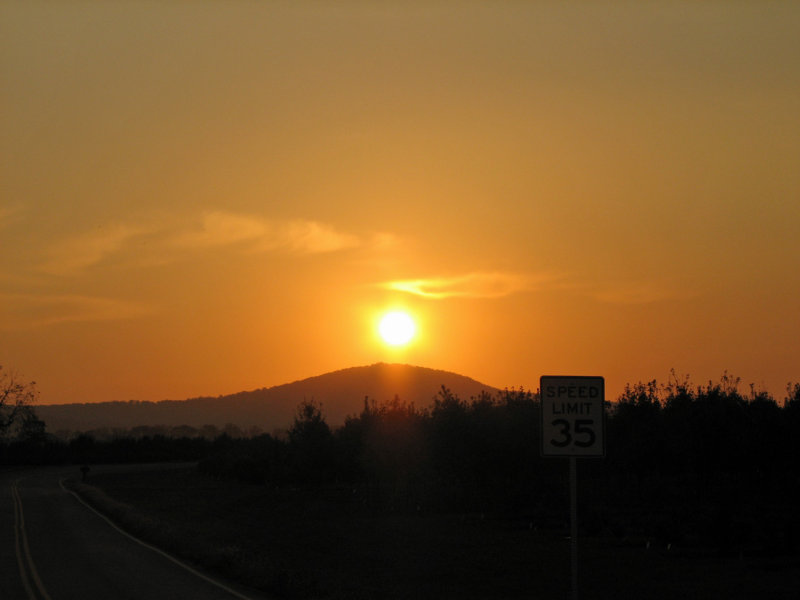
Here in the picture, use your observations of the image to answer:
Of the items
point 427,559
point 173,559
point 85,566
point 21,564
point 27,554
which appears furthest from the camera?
point 427,559

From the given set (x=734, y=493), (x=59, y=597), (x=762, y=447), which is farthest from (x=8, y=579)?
(x=762, y=447)

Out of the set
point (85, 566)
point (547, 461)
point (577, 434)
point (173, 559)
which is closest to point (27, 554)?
point (85, 566)

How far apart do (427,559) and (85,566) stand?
10.0m

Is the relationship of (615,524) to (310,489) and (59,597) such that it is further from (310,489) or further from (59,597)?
(310,489)

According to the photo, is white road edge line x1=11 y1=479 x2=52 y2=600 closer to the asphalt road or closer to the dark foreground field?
the asphalt road

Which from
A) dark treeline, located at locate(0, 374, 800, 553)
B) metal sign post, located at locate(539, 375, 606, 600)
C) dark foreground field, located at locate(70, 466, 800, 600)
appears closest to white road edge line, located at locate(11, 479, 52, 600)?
dark foreground field, located at locate(70, 466, 800, 600)

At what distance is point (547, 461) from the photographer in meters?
62.2

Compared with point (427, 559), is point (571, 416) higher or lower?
higher

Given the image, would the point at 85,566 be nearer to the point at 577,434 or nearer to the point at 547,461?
the point at 577,434

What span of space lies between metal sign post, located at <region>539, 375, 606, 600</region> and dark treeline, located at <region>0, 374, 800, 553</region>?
30.1m

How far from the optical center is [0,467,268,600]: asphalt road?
68.1ft

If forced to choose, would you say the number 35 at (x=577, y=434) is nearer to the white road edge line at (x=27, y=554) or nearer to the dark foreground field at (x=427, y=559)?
A: the dark foreground field at (x=427, y=559)

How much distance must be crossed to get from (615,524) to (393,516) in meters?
12.6

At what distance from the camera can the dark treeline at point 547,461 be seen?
5147 centimetres
